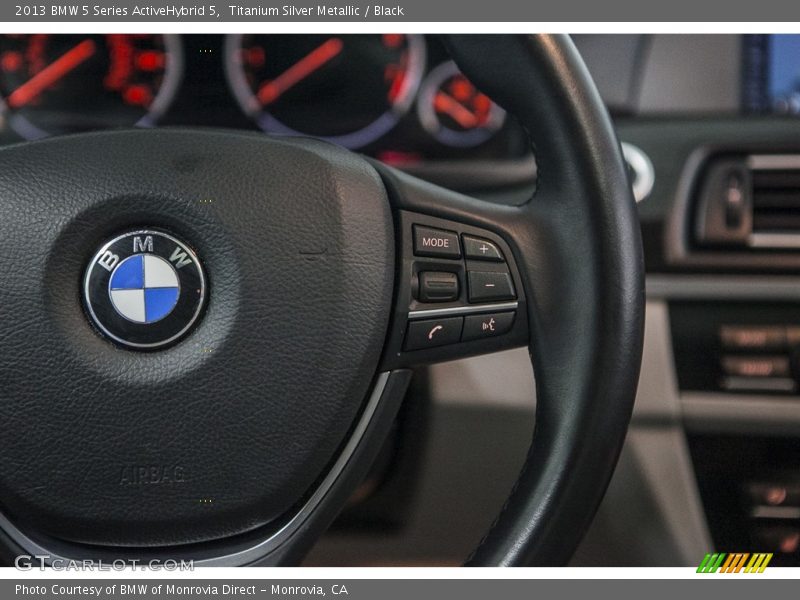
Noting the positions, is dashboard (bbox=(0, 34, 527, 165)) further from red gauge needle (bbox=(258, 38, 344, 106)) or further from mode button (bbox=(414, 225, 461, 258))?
mode button (bbox=(414, 225, 461, 258))

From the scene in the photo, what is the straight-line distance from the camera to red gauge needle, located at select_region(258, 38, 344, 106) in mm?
1499

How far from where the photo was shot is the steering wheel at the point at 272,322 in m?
0.66

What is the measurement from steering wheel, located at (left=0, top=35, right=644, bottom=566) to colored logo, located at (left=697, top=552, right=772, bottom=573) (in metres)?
0.51

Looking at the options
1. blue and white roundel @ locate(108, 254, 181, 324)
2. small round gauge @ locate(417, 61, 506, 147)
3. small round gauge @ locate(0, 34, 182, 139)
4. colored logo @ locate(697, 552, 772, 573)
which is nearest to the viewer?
blue and white roundel @ locate(108, 254, 181, 324)

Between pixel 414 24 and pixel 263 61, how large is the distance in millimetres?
683

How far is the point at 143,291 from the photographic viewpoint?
26.0 inches

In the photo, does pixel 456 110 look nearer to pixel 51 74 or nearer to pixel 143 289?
pixel 51 74

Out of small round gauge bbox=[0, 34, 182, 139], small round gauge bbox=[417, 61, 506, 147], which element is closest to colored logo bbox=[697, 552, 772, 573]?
small round gauge bbox=[417, 61, 506, 147]

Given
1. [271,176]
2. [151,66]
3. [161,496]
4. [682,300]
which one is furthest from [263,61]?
[161,496]

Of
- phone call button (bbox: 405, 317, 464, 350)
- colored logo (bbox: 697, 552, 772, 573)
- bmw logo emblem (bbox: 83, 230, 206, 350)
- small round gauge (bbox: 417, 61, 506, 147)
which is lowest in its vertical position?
colored logo (bbox: 697, 552, 772, 573)

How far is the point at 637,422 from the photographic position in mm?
1196

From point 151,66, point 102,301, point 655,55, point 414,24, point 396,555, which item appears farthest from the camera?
point 151,66

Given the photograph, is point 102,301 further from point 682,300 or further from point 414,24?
point 682,300

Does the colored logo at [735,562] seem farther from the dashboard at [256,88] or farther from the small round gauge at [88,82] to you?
the small round gauge at [88,82]
